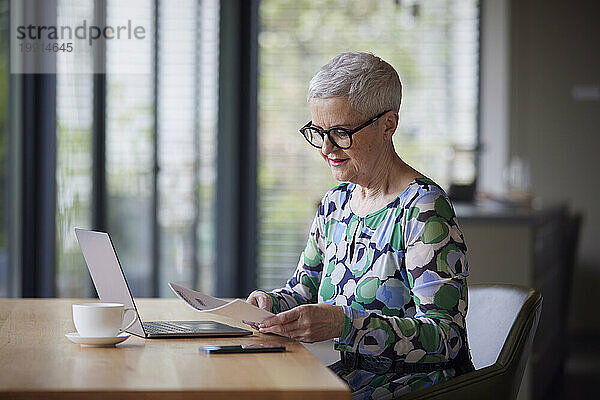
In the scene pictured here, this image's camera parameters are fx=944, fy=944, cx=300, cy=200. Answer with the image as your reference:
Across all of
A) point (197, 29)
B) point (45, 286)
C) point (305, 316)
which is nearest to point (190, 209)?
point (197, 29)

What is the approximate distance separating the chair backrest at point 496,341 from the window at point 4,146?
102 inches

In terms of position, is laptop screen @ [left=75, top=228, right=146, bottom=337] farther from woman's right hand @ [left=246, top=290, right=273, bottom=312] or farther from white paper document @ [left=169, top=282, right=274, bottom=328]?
woman's right hand @ [left=246, top=290, right=273, bottom=312]

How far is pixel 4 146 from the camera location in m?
4.21

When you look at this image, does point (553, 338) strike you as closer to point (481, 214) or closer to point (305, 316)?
point (481, 214)

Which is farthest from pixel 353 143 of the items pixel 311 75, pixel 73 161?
pixel 311 75

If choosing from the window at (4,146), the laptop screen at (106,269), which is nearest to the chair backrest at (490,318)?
the laptop screen at (106,269)

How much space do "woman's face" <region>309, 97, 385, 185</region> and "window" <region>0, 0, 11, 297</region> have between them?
236 cm

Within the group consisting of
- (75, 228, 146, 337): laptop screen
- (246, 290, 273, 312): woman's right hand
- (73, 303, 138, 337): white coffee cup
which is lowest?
(246, 290, 273, 312): woman's right hand

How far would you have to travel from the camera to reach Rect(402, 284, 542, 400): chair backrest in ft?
5.98

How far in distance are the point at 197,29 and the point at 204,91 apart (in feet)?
1.41

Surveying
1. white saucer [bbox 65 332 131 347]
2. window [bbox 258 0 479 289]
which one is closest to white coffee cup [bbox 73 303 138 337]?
white saucer [bbox 65 332 131 347]

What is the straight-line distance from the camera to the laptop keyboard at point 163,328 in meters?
1.89

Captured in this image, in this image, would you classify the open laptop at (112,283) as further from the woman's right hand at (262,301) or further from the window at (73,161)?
the window at (73,161)

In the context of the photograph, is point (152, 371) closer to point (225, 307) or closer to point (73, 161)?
point (225, 307)
